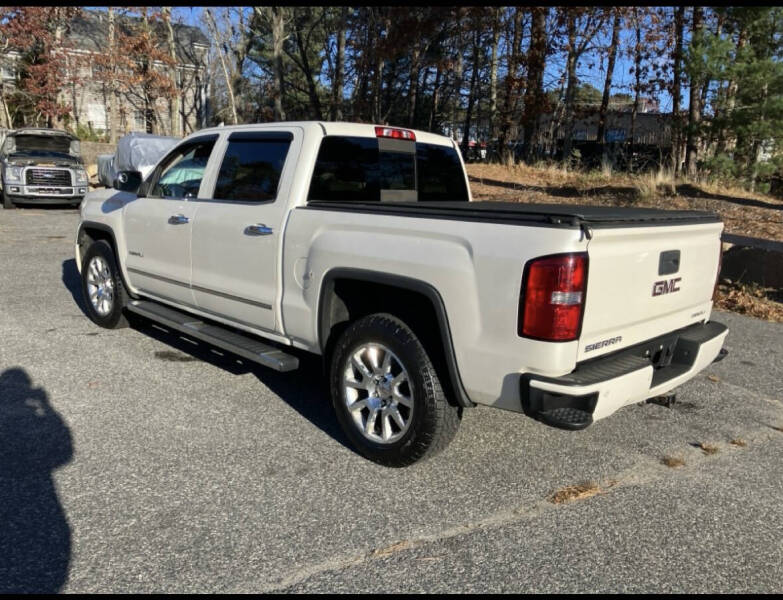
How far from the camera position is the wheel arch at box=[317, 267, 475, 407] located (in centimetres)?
332

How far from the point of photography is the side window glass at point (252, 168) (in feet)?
14.5

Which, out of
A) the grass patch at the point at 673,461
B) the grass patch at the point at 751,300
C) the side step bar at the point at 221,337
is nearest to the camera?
the grass patch at the point at 673,461

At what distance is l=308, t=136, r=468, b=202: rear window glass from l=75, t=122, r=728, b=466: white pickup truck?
1 cm

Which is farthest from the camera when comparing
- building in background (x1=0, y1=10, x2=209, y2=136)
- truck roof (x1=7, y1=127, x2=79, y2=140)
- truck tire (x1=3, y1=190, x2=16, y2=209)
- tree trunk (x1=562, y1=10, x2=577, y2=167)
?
building in background (x1=0, y1=10, x2=209, y2=136)

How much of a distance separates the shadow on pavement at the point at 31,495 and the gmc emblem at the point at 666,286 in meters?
3.12

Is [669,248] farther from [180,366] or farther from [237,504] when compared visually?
[180,366]

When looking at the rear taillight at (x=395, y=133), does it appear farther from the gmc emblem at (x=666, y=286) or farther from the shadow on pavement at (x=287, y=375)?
the gmc emblem at (x=666, y=286)

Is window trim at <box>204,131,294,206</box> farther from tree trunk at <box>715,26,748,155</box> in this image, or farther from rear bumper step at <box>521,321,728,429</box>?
tree trunk at <box>715,26,748,155</box>

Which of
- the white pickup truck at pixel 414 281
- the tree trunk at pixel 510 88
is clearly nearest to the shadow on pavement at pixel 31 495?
the white pickup truck at pixel 414 281

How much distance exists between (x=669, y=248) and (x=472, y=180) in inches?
552

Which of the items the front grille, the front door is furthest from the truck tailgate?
the front grille

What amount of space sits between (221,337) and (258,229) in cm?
89

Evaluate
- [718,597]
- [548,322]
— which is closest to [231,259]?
[548,322]

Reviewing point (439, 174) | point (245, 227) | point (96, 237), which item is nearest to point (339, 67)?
point (96, 237)
